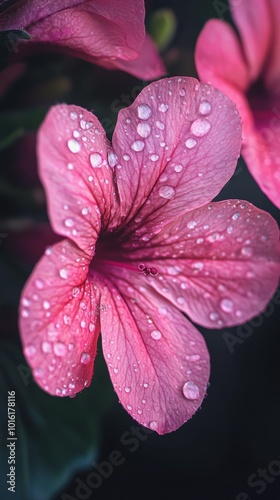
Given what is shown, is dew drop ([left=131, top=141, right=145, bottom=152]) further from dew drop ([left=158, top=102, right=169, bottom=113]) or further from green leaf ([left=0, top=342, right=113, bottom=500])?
green leaf ([left=0, top=342, right=113, bottom=500])

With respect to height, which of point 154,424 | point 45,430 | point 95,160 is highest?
point 95,160

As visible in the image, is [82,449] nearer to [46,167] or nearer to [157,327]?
[157,327]

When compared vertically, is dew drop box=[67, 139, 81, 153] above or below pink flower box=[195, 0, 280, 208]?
below

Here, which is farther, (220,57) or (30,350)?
(220,57)

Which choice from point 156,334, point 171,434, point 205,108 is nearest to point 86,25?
point 205,108

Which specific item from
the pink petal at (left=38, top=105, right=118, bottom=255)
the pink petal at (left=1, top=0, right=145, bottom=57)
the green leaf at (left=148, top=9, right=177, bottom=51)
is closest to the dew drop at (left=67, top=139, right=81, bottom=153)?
the pink petal at (left=38, top=105, right=118, bottom=255)

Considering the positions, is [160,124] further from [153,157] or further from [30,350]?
[30,350]

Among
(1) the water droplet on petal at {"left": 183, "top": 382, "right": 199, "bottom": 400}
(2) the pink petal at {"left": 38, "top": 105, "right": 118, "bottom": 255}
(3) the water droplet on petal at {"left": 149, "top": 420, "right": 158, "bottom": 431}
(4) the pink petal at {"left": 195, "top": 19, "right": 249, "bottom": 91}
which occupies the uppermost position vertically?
(4) the pink petal at {"left": 195, "top": 19, "right": 249, "bottom": 91}
